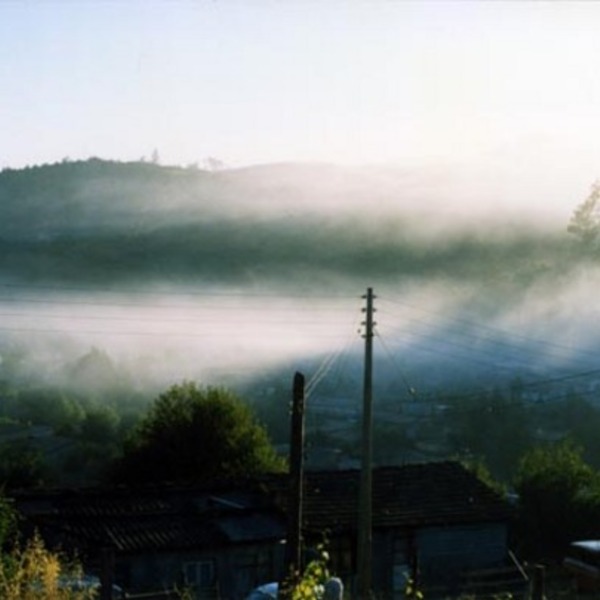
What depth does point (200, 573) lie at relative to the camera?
2761 centimetres

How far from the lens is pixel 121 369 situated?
403ft

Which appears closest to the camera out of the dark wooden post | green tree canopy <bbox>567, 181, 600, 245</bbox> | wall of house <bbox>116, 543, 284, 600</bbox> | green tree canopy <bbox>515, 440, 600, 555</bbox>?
the dark wooden post

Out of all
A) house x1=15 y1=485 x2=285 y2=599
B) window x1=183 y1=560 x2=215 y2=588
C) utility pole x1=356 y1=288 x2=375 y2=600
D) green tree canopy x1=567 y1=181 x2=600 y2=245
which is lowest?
window x1=183 y1=560 x2=215 y2=588

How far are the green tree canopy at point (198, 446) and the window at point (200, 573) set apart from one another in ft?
49.0

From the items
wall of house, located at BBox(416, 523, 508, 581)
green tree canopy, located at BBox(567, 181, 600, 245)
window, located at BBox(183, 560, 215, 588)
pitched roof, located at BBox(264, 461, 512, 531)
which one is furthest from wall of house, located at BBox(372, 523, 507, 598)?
green tree canopy, located at BBox(567, 181, 600, 245)

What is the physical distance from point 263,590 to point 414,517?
8189 mm

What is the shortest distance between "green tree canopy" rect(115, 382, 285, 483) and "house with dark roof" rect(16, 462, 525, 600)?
9.53m

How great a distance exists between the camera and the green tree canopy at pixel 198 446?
4328cm

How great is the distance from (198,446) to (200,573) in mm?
16298

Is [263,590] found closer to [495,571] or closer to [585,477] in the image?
[495,571]

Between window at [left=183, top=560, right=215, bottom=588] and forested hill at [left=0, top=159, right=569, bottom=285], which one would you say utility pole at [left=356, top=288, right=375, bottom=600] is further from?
forested hill at [left=0, top=159, right=569, bottom=285]

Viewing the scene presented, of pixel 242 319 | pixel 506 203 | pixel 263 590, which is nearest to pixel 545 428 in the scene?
pixel 263 590

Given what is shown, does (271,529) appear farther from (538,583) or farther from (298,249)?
(298,249)

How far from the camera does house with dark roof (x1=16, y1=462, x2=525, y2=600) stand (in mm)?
27089
